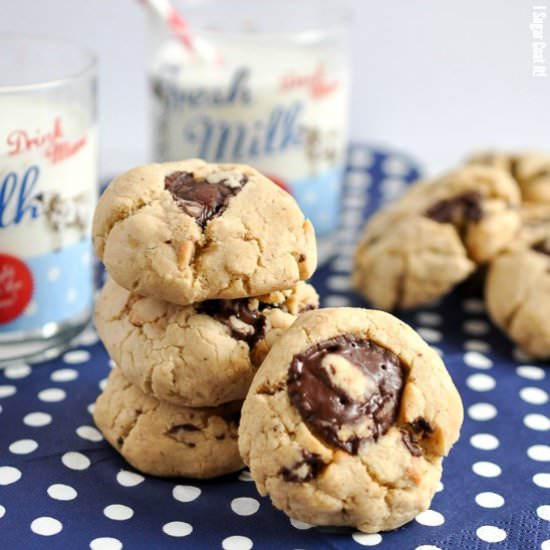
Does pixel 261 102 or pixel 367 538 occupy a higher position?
pixel 261 102

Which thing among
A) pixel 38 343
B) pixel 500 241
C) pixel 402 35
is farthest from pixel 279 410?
pixel 402 35

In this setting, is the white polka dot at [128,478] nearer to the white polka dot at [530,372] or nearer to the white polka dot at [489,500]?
the white polka dot at [489,500]

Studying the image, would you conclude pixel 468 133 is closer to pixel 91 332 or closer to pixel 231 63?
pixel 231 63

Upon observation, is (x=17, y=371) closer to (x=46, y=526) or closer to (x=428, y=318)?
(x=46, y=526)

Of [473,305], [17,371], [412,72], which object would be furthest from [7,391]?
[412,72]

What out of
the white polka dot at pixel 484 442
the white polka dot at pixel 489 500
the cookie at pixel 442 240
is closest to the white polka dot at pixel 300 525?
the white polka dot at pixel 489 500
